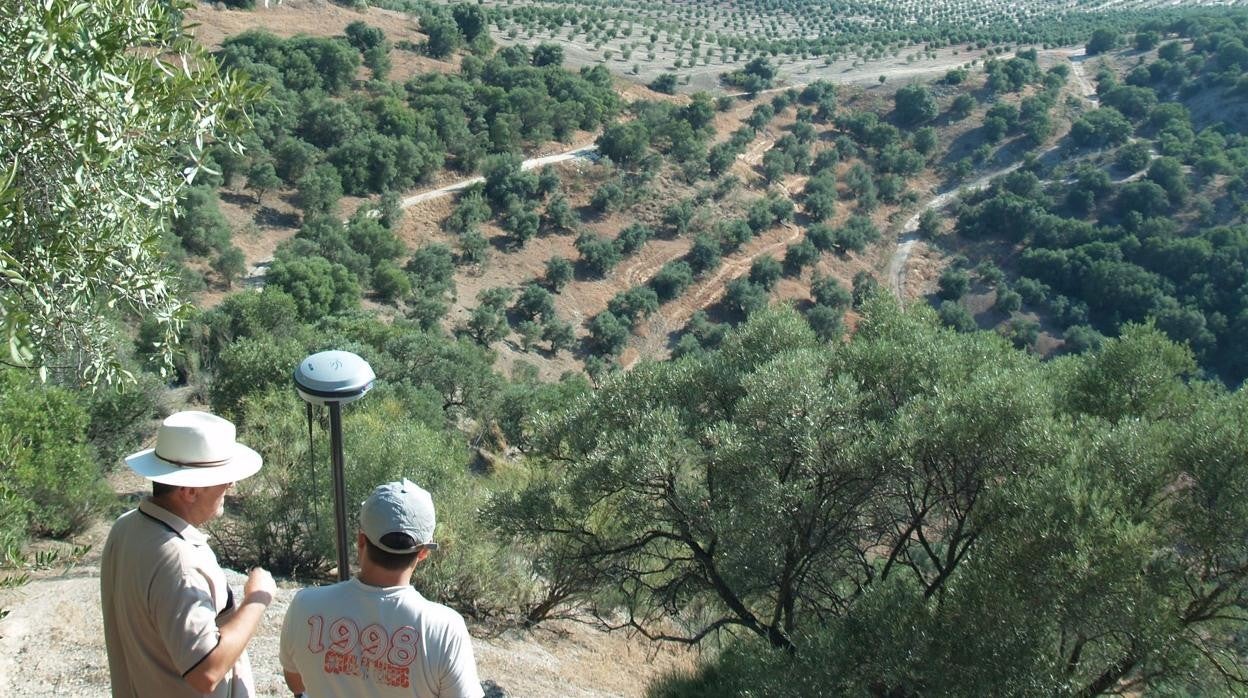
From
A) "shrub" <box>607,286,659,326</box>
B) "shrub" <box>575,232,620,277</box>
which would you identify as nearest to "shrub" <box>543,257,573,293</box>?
"shrub" <box>575,232,620,277</box>

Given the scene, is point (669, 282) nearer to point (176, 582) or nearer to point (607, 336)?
point (607, 336)

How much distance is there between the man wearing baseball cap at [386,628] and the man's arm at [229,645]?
145mm

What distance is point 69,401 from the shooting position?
12.2 metres

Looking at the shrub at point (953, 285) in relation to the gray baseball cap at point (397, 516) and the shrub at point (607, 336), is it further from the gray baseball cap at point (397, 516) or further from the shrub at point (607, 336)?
the gray baseball cap at point (397, 516)

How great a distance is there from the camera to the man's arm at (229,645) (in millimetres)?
3193

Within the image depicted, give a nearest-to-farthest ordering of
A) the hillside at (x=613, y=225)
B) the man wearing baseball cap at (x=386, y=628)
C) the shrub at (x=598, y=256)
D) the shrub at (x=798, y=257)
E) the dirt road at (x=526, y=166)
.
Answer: the man wearing baseball cap at (x=386, y=628)
the hillside at (x=613, y=225)
the shrub at (x=598, y=256)
the dirt road at (x=526, y=166)
the shrub at (x=798, y=257)

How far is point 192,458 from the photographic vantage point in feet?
10.8

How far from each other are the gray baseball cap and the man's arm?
530 millimetres

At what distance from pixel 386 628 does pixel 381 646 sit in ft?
0.19

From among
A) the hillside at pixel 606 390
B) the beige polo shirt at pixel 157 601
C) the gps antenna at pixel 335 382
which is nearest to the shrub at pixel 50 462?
the hillside at pixel 606 390

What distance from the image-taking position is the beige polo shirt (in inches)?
125

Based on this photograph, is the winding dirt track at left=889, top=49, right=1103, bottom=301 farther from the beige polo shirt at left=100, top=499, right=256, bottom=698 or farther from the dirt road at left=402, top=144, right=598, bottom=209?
the beige polo shirt at left=100, top=499, right=256, bottom=698

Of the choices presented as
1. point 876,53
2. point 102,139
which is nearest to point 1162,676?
point 102,139

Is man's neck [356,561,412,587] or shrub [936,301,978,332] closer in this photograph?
man's neck [356,561,412,587]
